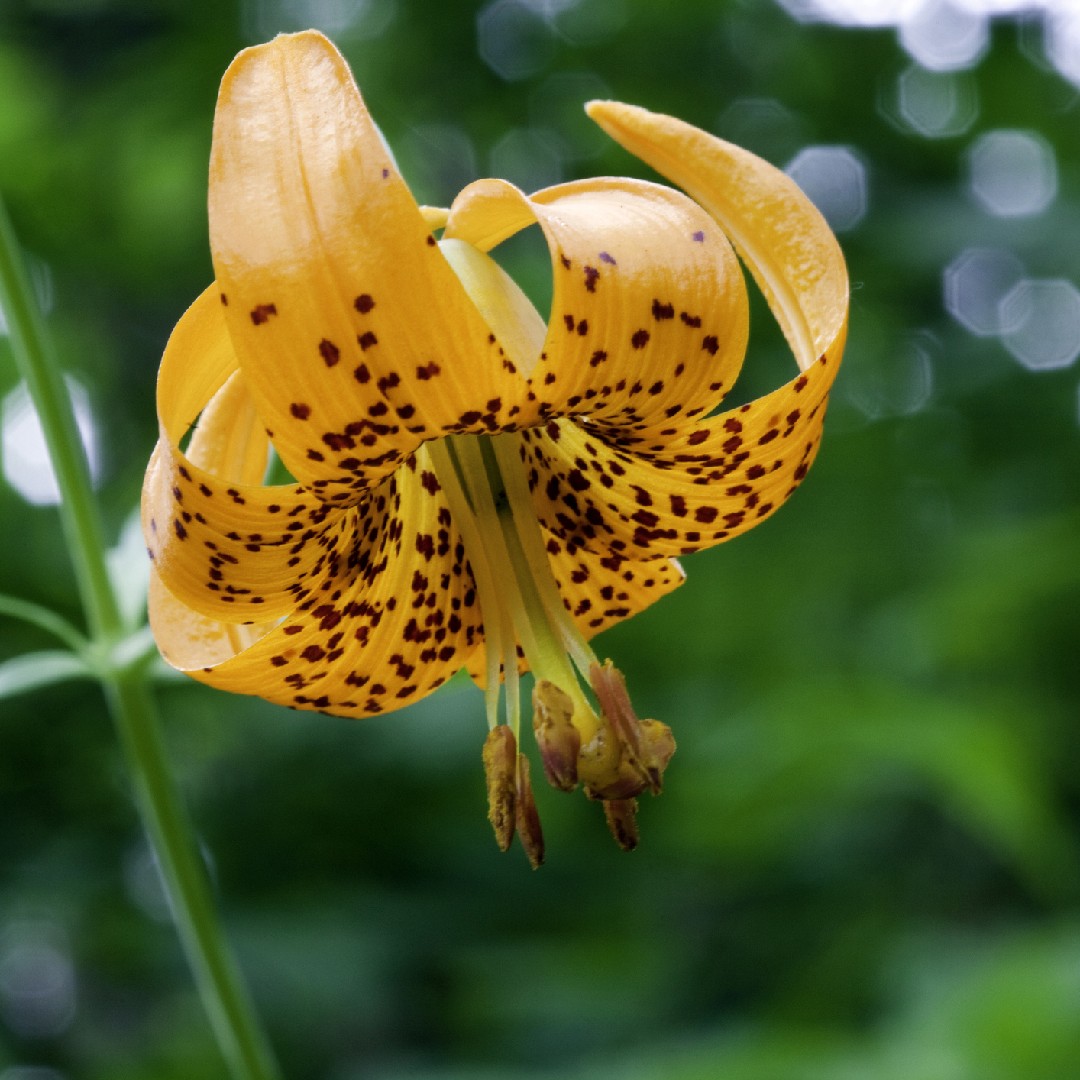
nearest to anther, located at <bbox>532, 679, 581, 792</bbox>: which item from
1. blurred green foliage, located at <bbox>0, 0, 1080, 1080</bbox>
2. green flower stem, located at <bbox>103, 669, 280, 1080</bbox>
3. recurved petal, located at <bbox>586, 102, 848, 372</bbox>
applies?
recurved petal, located at <bbox>586, 102, 848, 372</bbox>

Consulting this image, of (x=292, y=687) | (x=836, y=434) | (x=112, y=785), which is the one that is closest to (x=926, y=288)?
(x=836, y=434)

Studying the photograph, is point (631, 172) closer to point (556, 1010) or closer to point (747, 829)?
point (747, 829)

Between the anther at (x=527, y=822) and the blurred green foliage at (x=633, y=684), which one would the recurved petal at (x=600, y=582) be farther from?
the blurred green foliage at (x=633, y=684)

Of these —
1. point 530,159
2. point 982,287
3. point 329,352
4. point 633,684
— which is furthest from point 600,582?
point 982,287

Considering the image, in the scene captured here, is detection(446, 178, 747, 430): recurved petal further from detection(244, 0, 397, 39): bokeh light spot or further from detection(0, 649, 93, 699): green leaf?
detection(244, 0, 397, 39): bokeh light spot

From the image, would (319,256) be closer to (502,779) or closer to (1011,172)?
(502,779)
